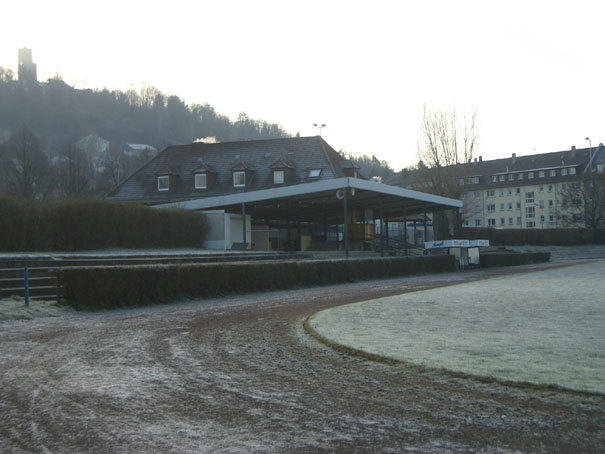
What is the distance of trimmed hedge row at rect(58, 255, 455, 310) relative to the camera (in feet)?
47.1

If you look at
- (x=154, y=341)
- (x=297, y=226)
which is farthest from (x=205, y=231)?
(x=154, y=341)

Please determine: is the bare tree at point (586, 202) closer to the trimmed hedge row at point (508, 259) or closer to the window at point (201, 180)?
the trimmed hedge row at point (508, 259)

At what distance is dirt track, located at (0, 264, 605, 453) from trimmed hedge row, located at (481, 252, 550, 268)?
35457mm

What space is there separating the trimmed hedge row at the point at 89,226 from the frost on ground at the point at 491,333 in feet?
48.5

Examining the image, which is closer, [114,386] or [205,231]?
[114,386]

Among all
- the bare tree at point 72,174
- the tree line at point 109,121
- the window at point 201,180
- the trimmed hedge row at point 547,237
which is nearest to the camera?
the window at point 201,180

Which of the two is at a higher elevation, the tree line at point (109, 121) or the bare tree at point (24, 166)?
the tree line at point (109, 121)

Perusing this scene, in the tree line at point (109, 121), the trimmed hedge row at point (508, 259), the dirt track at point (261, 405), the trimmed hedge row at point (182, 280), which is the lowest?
the trimmed hedge row at point (508, 259)

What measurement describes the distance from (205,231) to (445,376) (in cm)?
2693

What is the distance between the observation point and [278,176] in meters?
46.4

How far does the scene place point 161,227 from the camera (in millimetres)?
28328

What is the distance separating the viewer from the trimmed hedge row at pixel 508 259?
1617 inches

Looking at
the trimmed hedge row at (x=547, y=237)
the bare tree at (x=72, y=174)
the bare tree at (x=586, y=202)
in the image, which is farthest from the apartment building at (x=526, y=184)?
the bare tree at (x=72, y=174)

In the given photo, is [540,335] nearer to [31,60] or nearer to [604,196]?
[604,196]
